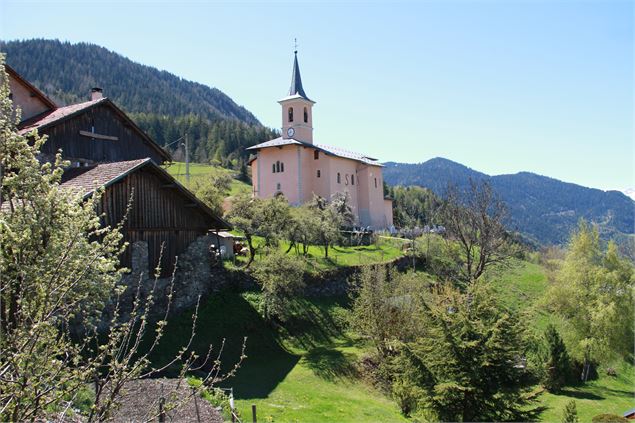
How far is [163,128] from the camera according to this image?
12850 cm

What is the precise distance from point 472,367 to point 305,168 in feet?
151

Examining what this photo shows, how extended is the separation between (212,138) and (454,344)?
384 ft

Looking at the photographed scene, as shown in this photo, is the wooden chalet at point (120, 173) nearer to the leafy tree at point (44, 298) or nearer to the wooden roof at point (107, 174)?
the wooden roof at point (107, 174)

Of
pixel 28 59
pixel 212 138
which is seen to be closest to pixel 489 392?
pixel 212 138

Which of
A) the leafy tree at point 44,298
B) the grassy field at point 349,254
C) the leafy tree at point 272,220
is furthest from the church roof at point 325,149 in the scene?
the leafy tree at point 44,298

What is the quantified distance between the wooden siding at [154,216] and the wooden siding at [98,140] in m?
4.20

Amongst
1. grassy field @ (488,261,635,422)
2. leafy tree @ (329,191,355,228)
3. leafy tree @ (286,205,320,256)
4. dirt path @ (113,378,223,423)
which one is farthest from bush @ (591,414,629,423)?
leafy tree @ (329,191,355,228)

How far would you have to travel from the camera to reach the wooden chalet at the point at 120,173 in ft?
63.5

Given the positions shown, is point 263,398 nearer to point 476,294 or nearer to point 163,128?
point 476,294

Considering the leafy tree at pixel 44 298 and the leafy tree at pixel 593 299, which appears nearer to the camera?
the leafy tree at pixel 44 298

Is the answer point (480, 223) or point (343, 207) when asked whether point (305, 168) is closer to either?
point (343, 207)

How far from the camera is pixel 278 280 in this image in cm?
2488

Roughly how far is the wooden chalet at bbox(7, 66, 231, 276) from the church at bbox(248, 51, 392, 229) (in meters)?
30.5

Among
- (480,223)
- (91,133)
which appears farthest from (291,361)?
(480,223)
